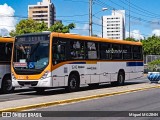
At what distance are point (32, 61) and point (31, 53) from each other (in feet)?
1.29

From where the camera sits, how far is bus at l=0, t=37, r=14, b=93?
20.0 m

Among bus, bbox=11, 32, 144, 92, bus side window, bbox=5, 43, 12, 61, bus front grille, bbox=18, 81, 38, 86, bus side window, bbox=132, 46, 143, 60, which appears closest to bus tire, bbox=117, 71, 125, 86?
bus, bbox=11, 32, 144, 92

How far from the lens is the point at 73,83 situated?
20594 millimetres

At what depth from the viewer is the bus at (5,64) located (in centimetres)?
1998

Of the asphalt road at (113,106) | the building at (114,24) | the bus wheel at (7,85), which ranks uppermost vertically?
the building at (114,24)

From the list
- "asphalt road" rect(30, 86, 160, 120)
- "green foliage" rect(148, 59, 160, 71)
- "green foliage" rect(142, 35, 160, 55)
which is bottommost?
"asphalt road" rect(30, 86, 160, 120)

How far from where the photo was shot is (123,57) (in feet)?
84.9

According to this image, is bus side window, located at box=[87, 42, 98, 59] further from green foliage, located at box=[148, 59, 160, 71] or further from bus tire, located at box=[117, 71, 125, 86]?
green foliage, located at box=[148, 59, 160, 71]

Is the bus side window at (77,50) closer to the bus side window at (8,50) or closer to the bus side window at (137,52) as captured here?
the bus side window at (8,50)

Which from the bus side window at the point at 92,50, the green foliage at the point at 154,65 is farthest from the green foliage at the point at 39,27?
the bus side window at the point at 92,50

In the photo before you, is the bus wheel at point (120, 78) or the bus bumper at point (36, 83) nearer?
the bus bumper at point (36, 83)

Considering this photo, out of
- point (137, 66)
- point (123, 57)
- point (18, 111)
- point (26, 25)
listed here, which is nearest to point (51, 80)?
point (18, 111)

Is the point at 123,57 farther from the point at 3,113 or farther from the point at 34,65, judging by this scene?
the point at 3,113

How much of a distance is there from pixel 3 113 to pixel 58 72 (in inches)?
289
